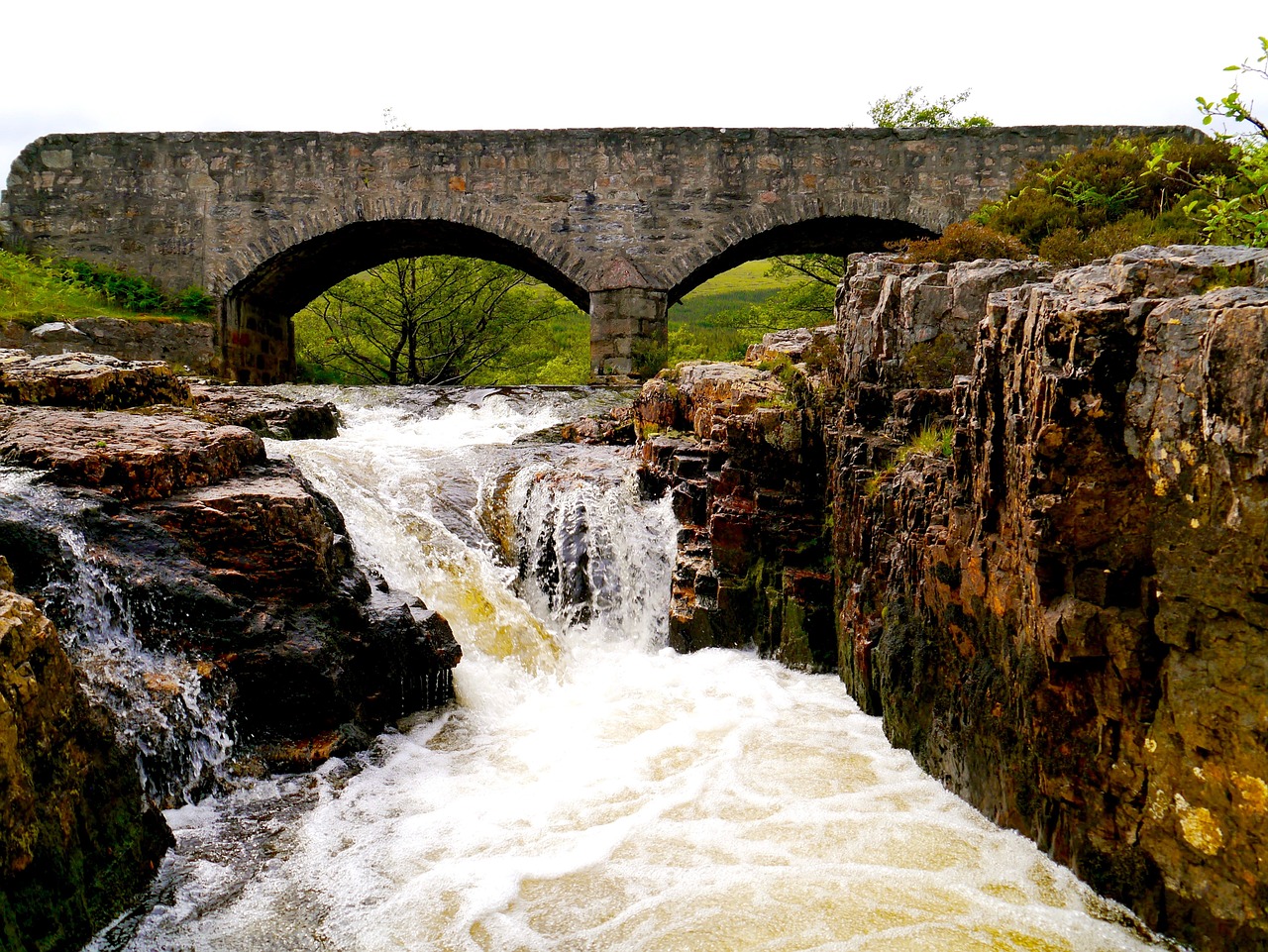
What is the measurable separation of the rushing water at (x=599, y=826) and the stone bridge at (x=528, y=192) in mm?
7907

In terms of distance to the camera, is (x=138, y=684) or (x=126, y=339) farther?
(x=126, y=339)

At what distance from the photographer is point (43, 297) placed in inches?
512

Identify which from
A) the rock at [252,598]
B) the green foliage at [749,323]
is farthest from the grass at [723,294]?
the rock at [252,598]

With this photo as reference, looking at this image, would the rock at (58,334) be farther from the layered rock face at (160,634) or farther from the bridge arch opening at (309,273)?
the layered rock face at (160,634)

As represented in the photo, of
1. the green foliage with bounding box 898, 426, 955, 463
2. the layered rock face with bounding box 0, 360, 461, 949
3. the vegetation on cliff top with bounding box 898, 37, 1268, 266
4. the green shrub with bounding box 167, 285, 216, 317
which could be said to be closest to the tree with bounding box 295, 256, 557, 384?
the green shrub with bounding box 167, 285, 216, 317

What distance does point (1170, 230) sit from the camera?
807 centimetres

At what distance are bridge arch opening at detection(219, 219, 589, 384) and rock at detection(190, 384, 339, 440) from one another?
147 inches

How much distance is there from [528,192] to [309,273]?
4480 millimetres

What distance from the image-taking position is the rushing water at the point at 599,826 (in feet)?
10.7

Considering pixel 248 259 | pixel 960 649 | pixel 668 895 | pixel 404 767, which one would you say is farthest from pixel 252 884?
pixel 248 259

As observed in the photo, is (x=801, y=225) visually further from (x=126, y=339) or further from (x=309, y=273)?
(x=126, y=339)

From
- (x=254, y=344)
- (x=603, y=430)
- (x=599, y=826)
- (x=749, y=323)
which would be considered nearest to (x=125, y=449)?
(x=599, y=826)

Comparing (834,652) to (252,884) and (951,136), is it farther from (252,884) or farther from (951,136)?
(951,136)

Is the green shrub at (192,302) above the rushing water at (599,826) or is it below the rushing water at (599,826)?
above
